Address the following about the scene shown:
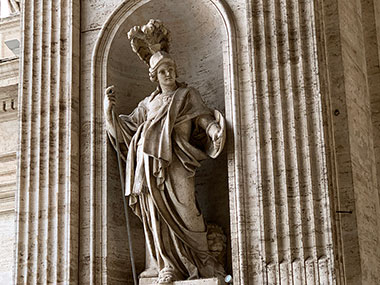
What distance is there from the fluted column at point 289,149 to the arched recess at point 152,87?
11.5 inches

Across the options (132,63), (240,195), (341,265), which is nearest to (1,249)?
(132,63)

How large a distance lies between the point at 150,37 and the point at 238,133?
139cm

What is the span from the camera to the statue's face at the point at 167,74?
10.6 meters

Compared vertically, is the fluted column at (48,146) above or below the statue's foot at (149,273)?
above

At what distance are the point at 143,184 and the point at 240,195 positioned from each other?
0.97 m

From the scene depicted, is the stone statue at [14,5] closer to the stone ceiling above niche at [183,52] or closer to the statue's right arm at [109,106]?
the stone ceiling above niche at [183,52]

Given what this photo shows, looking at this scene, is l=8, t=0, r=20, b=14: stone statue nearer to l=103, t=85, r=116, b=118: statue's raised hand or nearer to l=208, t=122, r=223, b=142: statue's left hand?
l=103, t=85, r=116, b=118: statue's raised hand

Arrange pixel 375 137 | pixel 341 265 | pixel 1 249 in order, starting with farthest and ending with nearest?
pixel 1 249, pixel 375 137, pixel 341 265

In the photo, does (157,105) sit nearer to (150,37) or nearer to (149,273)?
(150,37)

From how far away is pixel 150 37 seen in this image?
1066 centimetres

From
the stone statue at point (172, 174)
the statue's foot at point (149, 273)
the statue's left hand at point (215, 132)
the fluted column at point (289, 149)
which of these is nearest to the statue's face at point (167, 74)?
the stone statue at point (172, 174)

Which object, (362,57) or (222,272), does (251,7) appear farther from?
(222,272)

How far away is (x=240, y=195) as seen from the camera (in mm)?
9852

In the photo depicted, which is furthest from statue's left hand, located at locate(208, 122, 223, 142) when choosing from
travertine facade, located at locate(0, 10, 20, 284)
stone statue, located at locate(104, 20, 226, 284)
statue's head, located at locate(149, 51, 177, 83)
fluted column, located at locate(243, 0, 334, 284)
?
travertine facade, located at locate(0, 10, 20, 284)
